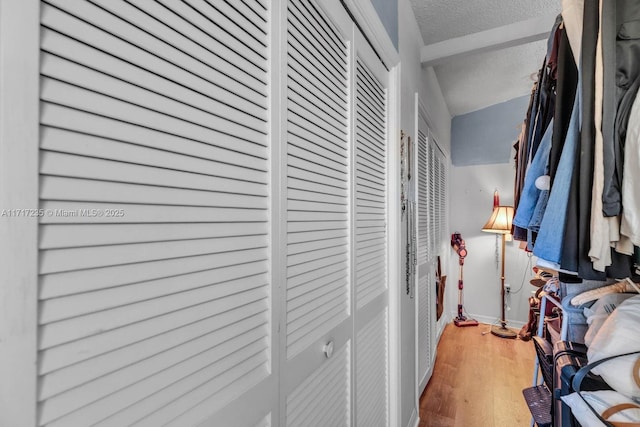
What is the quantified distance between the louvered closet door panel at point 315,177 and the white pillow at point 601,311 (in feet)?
3.13

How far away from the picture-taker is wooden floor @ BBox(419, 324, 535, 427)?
88.6 inches

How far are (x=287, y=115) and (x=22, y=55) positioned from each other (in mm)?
551

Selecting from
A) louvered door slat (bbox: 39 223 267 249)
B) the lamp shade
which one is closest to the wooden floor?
the lamp shade

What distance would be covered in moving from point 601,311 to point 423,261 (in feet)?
4.35

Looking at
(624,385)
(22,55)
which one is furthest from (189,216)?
(624,385)

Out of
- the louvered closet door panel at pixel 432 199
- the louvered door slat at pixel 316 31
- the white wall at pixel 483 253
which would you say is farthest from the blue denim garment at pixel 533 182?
the white wall at pixel 483 253

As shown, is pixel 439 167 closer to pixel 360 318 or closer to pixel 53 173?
pixel 360 318

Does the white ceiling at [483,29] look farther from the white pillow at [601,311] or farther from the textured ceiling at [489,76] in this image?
the white pillow at [601,311]

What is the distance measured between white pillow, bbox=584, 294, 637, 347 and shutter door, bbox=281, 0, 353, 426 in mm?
933

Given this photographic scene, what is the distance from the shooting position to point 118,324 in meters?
0.46

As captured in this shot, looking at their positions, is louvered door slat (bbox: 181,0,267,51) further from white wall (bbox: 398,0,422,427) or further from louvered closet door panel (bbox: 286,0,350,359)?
white wall (bbox: 398,0,422,427)

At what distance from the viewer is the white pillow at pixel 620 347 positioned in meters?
0.93

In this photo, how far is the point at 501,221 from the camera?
3.77 m

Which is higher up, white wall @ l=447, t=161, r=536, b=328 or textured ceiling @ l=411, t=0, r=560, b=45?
textured ceiling @ l=411, t=0, r=560, b=45
